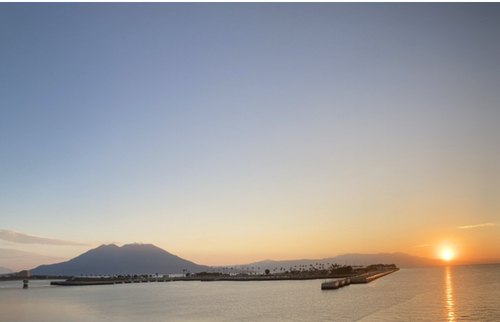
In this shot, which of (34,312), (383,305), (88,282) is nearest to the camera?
(383,305)

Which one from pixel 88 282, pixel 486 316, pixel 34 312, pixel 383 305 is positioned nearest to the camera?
pixel 486 316

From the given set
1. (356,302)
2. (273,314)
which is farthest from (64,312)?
(356,302)

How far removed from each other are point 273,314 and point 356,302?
1418 centimetres

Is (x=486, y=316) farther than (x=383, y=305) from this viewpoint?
No

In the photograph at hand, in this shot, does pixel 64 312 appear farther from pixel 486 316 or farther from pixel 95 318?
pixel 486 316

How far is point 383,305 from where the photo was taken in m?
45.4

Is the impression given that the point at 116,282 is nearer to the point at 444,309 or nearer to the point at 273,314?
the point at 273,314

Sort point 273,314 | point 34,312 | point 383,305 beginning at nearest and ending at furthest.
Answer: point 273,314, point 383,305, point 34,312

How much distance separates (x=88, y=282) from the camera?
131000mm

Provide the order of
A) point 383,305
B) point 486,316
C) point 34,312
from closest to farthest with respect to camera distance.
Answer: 1. point 486,316
2. point 383,305
3. point 34,312

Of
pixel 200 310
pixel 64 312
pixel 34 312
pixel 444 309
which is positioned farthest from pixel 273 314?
pixel 34 312

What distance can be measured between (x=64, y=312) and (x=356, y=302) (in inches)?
1393

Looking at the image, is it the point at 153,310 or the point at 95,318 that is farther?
the point at 153,310

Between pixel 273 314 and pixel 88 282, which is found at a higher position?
pixel 273 314
